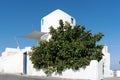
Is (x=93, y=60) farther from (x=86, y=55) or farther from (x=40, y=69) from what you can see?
(x=40, y=69)

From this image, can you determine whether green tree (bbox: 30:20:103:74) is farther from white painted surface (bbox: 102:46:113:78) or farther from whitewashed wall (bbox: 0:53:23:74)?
white painted surface (bbox: 102:46:113:78)

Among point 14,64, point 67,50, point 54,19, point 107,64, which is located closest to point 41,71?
point 67,50

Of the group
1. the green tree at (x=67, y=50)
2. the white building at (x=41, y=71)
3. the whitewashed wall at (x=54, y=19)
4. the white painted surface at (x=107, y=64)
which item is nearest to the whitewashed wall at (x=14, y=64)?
the white building at (x=41, y=71)

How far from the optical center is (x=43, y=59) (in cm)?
3161

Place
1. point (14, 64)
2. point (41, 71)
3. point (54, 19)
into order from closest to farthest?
point (41, 71) → point (54, 19) → point (14, 64)

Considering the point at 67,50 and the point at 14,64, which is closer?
the point at 67,50

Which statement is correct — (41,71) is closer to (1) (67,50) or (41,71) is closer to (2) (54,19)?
(1) (67,50)

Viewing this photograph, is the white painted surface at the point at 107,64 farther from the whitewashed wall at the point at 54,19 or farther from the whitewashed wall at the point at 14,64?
the whitewashed wall at the point at 14,64

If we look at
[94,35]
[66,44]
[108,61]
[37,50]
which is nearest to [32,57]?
[37,50]

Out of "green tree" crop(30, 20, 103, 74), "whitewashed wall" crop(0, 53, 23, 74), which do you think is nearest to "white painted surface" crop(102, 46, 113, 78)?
"whitewashed wall" crop(0, 53, 23, 74)

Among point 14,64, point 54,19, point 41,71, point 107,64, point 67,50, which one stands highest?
point 54,19

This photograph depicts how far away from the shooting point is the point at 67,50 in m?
29.8

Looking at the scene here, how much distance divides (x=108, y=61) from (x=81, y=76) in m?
21.3

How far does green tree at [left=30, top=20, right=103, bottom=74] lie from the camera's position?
1163 inches
